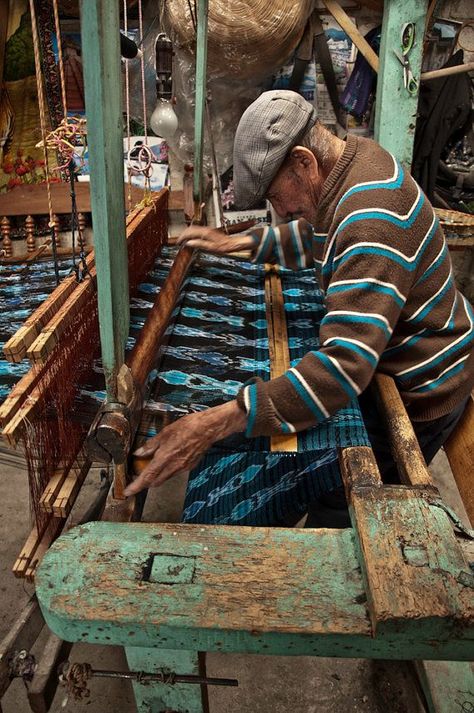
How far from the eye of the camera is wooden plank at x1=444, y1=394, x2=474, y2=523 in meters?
1.51

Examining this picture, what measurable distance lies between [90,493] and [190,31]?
3.09 metres

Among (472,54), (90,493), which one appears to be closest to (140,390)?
(90,493)

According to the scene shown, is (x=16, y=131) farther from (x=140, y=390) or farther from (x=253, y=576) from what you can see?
(x=253, y=576)

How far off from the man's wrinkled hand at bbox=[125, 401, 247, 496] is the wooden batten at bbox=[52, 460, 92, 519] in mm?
200

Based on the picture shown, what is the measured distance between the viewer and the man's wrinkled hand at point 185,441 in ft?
3.99

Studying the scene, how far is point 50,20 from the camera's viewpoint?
3.97 m

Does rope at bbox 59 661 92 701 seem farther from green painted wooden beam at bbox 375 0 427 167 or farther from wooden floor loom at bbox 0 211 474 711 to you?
green painted wooden beam at bbox 375 0 427 167

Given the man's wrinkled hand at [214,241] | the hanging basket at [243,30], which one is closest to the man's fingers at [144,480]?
the man's wrinkled hand at [214,241]

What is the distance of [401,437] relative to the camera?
1.31 metres

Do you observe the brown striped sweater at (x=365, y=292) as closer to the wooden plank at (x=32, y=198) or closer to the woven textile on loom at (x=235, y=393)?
the woven textile on loom at (x=235, y=393)

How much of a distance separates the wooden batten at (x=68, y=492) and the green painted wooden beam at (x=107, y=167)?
1.10ft

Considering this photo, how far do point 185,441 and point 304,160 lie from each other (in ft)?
2.61

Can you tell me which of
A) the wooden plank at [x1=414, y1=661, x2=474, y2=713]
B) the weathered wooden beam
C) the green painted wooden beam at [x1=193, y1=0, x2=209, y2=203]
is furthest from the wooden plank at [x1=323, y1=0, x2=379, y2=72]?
the wooden plank at [x1=414, y1=661, x2=474, y2=713]

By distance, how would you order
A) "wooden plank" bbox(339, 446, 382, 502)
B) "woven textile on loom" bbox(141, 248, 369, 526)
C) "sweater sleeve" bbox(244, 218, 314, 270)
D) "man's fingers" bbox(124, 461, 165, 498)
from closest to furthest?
"wooden plank" bbox(339, 446, 382, 502), "man's fingers" bbox(124, 461, 165, 498), "woven textile on loom" bbox(141, 248, 369, 526), "sweater sleeve" bbox(244, 218, 314, 270)
